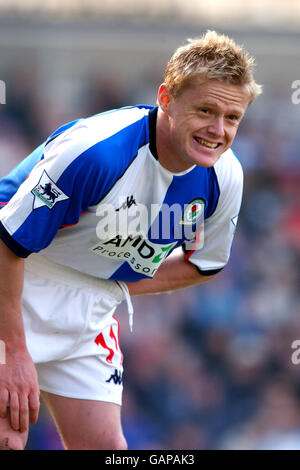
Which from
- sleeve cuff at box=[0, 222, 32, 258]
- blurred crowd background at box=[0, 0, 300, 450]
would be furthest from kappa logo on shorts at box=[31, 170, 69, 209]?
blurred crowd background at box=[0, 0, 300, 450]

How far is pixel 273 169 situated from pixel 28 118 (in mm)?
2914

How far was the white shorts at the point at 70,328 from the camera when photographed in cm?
326

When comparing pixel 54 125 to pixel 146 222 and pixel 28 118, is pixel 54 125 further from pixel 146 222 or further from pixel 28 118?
pixel 146 222

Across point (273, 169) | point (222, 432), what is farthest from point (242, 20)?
point (222, 432)

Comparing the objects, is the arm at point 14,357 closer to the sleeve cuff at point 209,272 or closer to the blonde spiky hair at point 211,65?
the blonde spiky hair at point 211,65

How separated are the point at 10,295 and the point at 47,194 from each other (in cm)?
41

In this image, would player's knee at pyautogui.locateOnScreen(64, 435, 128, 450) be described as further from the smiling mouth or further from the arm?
the smiling mouth

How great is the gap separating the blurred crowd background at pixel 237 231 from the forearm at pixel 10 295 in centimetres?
466

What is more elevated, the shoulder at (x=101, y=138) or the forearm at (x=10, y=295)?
the shoulder at (x=101, y=138)

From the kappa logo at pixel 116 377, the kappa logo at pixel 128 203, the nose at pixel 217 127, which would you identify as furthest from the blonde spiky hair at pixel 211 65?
the kappa logo at pixel 116 377

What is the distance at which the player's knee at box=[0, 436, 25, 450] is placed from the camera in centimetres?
285

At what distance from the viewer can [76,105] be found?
9.13m

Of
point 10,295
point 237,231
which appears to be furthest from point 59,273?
point 237,231

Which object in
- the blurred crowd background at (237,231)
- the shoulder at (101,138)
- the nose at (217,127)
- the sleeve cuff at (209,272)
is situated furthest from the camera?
the blurred crowd background at (237,231)
